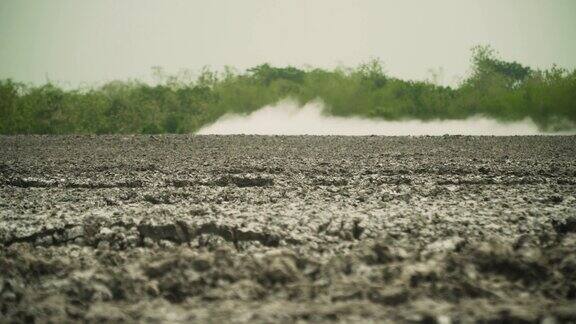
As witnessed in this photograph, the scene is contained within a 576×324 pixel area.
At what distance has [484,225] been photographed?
6004 mm

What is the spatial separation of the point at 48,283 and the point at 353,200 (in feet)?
15.6

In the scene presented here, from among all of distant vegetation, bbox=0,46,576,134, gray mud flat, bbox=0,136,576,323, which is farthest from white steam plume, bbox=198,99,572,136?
gray mud flat, bbox=0,136,576,323

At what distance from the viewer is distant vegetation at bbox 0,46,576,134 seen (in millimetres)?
32875

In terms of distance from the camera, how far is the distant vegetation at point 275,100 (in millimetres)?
32875

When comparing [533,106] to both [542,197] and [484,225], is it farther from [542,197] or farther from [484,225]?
[484,225]

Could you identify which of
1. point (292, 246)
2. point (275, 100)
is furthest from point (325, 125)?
point (292, 246)

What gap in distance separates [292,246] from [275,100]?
3305 cm

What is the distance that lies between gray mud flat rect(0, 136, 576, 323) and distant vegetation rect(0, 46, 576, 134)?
930 inches

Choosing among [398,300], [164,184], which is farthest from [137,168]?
[398,300]

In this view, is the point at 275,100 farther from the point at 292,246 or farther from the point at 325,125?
the point at 292,246

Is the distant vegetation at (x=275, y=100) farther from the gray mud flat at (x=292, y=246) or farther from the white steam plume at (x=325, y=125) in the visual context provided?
the gray mud flat at (x=292, y=246)

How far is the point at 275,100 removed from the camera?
124 ft

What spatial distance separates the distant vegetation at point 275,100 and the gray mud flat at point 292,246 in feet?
77.5

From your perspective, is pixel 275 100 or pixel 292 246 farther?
pixel 275 100
